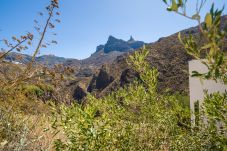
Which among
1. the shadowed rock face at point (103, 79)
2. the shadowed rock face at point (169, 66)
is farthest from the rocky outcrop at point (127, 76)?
the shadowed rock face at point (103, 79)

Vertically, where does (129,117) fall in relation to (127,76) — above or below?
below

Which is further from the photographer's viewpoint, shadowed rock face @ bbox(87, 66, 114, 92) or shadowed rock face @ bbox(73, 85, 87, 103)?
shadowed rock face @ bbox(87, 66, 114, 92)

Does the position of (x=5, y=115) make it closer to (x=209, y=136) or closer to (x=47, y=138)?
(x=47, y=138)

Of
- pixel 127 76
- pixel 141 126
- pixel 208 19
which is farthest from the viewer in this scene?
pixel 127 76

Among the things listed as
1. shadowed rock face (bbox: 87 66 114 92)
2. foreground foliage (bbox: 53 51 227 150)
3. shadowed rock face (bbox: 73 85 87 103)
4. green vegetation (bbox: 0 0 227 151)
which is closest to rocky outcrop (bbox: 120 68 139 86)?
shadowed rock face (bbox: 87 66 114 92)

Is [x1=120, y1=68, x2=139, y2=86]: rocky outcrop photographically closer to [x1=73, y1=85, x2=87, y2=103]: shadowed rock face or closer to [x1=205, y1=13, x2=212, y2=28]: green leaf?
[x1=73, y1=85, x2=87, y2=103]: shadowed rock face

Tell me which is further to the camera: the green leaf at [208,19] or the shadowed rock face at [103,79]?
the shadowed rock face at [103,79]

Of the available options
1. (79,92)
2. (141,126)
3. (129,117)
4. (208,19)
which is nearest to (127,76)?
(79,92)

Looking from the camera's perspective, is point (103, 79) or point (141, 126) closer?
point (141, 126)

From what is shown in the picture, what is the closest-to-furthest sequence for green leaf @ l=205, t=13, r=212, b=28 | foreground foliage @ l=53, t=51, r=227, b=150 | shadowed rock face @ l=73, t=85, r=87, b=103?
1. green leaf @ l=205, t=13, r=212, b=28
2. foreground foliage @ l=53, t=51, r=227, b=150
3. shadowed rock face @ l=73, t=85, r=87, b=103

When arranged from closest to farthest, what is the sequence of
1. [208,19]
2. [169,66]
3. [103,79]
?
[208,19] < [169,66] < [103,79]

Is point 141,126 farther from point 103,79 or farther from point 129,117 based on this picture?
point 103,79

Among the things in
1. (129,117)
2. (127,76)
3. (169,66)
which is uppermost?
(169,66)

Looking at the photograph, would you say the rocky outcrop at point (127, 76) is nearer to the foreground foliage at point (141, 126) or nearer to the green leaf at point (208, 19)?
the foreground foliage at point (141, 126)
